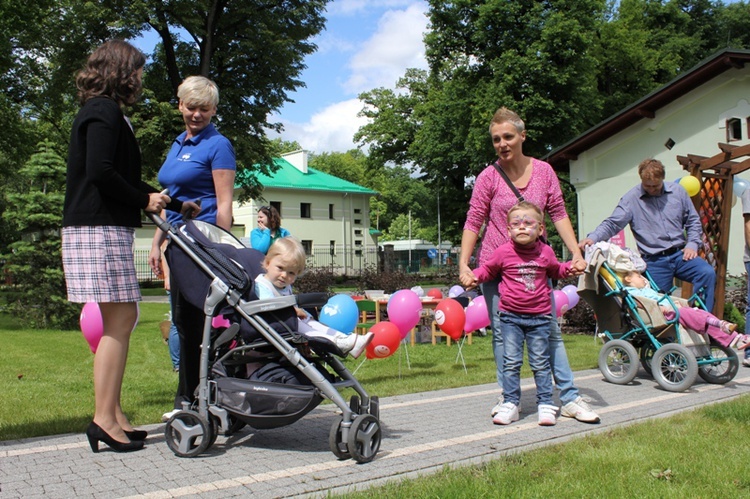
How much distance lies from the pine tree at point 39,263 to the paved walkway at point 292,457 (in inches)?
403

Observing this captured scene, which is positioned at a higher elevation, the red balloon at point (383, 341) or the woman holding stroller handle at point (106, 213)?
the woman holding stroller handle at point (106, 213)

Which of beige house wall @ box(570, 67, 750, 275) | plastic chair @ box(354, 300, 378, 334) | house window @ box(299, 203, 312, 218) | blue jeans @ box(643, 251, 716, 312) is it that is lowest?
plastic chair @ box(354, 300, 378, 334)

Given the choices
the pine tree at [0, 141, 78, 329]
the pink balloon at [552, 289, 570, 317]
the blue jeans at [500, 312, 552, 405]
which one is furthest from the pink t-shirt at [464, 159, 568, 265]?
the pine tree at [0, 141, 78, 329]

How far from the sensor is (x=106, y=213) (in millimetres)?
3938

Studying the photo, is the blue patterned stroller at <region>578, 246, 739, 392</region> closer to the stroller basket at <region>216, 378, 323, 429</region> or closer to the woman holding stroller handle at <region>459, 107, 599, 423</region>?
the woman holding stroller handle at <region>459, 107, 599, 423</region>

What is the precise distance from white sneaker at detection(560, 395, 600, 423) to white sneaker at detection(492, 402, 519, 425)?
14.6 inches

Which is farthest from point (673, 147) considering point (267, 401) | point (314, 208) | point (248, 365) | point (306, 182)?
point (306, 182)

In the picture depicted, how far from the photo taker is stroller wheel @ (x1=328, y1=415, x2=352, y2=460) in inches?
147

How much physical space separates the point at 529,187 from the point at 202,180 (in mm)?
2356

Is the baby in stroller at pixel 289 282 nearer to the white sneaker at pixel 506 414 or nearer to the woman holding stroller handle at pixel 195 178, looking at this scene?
the woman holding stroller handle at pixel 195 178

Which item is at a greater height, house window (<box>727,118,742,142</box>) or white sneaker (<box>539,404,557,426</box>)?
house window (<box>727,118,742,142</box>)

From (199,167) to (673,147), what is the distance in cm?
2018

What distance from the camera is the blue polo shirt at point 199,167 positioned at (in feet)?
14.5

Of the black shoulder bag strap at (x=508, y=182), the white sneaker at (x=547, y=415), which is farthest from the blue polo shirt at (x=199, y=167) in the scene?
the white sneaker at (x=547, y=415)
